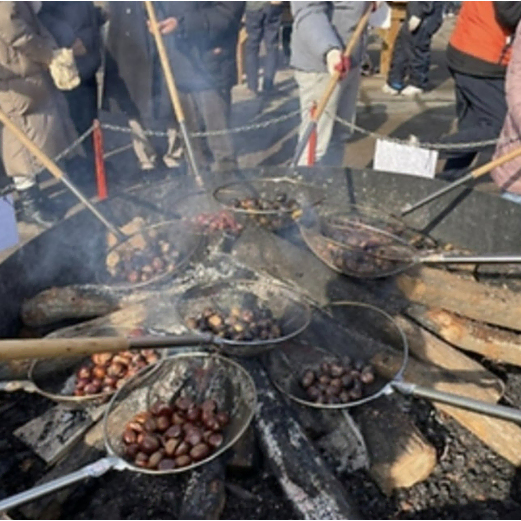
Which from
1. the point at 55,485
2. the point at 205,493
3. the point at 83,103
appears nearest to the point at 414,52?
the point at 83,103

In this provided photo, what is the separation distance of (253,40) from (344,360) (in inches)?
327

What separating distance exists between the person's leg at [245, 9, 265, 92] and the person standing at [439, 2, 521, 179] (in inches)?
196

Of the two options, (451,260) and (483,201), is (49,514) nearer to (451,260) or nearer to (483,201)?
(451,260)

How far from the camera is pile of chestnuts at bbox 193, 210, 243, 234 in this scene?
137 inches

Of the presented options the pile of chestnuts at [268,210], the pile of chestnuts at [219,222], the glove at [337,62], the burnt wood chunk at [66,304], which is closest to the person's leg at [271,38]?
the glove at [337,62]

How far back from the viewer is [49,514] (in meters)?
2.20

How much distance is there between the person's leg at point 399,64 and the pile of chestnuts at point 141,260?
8.30m

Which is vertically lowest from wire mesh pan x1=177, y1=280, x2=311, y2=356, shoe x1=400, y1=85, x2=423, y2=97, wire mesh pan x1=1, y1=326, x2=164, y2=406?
wire mesh pan x1=1, y1=326, x2=164, y2=406

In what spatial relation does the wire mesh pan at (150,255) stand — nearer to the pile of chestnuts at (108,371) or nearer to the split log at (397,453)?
the pile of chestnuts at (108,371)

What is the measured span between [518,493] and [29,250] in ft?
9.40

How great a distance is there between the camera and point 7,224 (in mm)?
3258

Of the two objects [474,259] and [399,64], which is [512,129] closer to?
[474,259]

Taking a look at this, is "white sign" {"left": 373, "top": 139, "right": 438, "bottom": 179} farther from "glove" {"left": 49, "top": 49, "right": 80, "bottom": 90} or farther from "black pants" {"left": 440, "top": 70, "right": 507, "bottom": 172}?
"glove" {"left": 49, "top": 49, "right": 80, "bottom": 90}

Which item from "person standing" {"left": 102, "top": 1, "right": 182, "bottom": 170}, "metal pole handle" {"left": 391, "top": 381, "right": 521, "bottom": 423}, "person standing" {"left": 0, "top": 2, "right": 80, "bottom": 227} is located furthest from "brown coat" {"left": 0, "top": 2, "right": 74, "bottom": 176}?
"metal pole handle" {"left": 391, "top": 381, "right": 521, "bottom": 423}
